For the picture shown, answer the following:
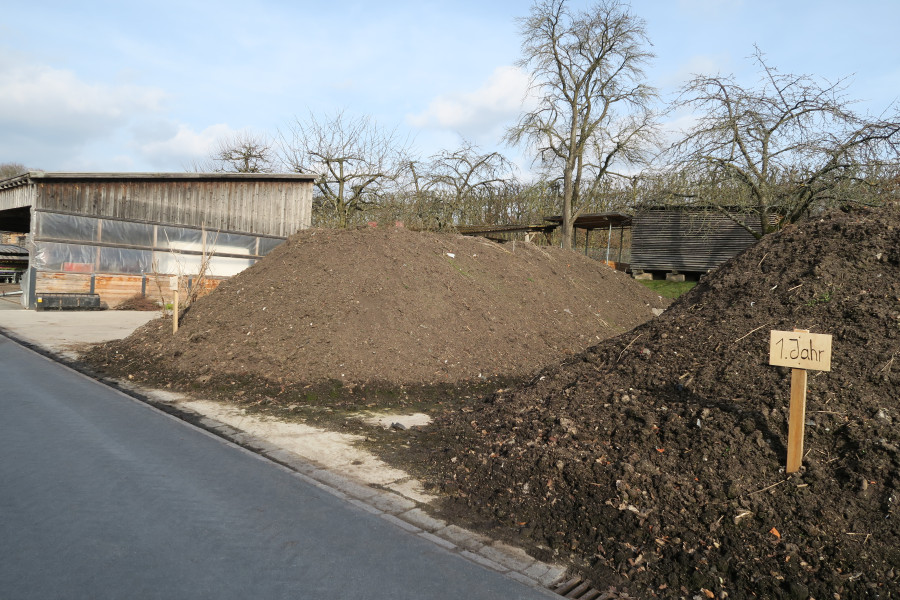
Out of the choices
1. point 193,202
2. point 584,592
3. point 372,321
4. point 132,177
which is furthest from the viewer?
point 193,202

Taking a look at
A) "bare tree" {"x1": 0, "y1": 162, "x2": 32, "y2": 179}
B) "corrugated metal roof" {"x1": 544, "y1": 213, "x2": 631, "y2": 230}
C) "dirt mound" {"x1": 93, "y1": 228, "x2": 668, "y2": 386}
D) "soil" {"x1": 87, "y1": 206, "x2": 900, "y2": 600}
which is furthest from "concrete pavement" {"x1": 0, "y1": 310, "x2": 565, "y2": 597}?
"bare tree" {"x1": 0, "y1": 162, "x2": 32, "y2": 179}

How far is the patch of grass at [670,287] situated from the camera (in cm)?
2256

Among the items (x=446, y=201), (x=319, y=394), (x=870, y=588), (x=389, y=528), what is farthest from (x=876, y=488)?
(x=446, y=201)

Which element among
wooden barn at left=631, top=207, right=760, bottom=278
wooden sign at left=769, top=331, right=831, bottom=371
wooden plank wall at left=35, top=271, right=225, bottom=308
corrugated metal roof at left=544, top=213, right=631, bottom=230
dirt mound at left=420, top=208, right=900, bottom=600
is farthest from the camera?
corrugated metal roof at left=544, top=213, right=631, bottom=230

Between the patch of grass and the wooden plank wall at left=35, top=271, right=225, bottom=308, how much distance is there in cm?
1640

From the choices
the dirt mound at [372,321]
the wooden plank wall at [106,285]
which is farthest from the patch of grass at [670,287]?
the wooden plank wall at [106,285]

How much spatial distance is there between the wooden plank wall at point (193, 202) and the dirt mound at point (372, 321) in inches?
433

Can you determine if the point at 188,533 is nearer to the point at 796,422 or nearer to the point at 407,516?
the point at 407,516

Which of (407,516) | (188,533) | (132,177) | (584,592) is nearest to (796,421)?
(584,592)

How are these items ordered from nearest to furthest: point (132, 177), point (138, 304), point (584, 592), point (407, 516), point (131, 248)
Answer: point (584, 592) < point (407, 516) < point (132, 177) < point (131, 248) < point (138, 304)

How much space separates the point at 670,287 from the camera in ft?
77.9

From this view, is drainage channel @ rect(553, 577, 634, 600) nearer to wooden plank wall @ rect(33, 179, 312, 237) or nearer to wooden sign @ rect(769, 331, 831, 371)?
wooden sign @ rect(769, 331, 831, 371)

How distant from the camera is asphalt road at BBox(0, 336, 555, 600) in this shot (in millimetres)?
3137

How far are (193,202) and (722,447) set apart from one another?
22.3 meters
